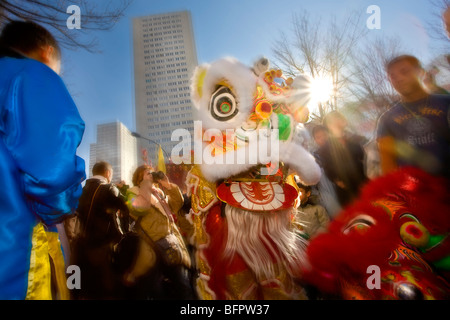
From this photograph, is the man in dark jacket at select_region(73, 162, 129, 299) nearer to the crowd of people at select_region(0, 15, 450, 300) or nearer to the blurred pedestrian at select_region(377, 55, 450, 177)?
the crowd of people at select_region(0, 15, 450, 300)

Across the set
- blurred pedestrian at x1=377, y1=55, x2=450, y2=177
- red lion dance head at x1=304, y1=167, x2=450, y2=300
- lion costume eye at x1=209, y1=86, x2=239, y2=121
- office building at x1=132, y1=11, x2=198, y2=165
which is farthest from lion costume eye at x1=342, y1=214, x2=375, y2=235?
office building at x1=132, y1=11, x2=198, y2=165

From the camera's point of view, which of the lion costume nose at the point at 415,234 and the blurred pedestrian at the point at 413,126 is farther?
the blurred pedestrian at the point at 413,126

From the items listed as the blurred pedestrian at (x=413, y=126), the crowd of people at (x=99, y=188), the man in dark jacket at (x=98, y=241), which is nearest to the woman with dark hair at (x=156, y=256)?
the crowd of people at (x=99, y=188)

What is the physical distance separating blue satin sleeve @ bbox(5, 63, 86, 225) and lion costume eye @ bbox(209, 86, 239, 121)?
2.34 ft

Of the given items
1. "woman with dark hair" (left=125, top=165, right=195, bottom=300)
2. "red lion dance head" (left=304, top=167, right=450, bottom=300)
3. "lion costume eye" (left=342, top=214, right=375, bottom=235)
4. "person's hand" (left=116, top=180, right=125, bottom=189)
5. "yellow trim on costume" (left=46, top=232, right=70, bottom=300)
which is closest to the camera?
"yellow trim on costume" (left=46, top=232, right=70, bottom=300)

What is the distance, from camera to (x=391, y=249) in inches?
51.3

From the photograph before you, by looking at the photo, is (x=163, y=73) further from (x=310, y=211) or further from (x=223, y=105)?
(x=310, y=211)

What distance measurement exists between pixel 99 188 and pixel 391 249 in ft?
6.53

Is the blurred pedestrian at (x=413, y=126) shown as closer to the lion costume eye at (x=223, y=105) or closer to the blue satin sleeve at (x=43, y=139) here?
the lion costume eye at (x=223, y=105)

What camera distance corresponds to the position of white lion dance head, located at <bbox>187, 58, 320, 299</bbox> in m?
1.37

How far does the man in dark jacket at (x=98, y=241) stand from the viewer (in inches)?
74.8

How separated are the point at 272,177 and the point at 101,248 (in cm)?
143

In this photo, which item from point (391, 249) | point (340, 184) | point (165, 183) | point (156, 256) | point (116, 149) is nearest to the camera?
point (391, 249)

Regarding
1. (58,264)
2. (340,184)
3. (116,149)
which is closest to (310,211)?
(340,184)
